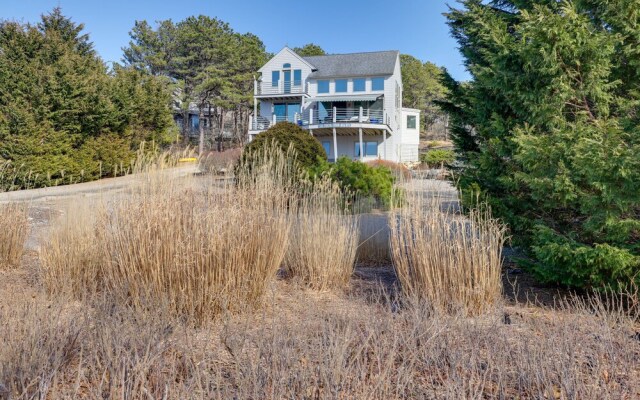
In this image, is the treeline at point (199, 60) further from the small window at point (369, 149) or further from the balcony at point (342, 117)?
the small window at point (369, 149)

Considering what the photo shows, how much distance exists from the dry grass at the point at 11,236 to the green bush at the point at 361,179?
5530mm

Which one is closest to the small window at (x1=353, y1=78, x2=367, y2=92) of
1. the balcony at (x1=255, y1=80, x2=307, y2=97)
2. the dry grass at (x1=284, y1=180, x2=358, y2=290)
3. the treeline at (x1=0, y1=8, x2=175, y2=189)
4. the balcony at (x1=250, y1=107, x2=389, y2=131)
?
the balcony at (x1=250, y1=107, x2=389, y2=131)

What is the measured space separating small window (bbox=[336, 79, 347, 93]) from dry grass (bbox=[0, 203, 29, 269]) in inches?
974

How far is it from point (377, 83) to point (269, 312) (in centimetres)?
2594

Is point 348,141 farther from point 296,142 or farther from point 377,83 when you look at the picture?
point 296,142

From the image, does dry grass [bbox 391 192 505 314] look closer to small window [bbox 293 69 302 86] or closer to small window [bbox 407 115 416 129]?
small window [bbox 293 69 302 86]

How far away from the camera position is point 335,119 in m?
25.7

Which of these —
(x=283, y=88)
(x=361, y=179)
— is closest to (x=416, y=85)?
(x=283, y=88)

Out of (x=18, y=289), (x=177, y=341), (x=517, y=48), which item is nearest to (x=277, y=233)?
(x=177, y=341)

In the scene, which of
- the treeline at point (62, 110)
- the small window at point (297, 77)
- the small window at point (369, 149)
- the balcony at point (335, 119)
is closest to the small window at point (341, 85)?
the balcony at point (335, 119)

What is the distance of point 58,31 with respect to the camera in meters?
21.6

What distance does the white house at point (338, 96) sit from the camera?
27453 millimetres

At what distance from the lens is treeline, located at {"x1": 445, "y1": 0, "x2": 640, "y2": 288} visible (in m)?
3.12

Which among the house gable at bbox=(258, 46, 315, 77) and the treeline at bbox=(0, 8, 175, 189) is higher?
the house gable at bbox=(258, 46, 315, 77)
